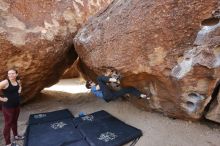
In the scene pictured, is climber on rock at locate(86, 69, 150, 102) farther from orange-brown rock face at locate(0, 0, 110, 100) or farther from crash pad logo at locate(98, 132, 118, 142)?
orange-brown rock face at locate(0, 0, 110, 100)

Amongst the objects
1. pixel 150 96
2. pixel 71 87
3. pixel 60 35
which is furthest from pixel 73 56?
pixel 150 96

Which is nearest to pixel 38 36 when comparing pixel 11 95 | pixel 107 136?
pixel 11 95

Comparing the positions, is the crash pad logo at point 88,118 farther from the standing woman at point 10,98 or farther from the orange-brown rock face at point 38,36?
the orange-brown rock face at point 38,36

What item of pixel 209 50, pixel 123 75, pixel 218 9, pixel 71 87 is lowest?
pixel 71 87

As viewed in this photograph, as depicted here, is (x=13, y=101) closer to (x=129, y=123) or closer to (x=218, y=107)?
(x=129, y=123)

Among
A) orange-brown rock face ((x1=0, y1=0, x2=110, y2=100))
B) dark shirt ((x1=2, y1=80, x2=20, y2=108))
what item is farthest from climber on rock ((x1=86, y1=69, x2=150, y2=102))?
orange-brown rock face ((x1=0, y1=0, x2=110, y2=100))

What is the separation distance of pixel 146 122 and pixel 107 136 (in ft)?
2.70

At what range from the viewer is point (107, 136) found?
416 centimetres

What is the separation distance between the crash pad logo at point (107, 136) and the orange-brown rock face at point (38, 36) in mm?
2339

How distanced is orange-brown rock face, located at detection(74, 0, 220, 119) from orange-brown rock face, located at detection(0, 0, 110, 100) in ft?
4.00

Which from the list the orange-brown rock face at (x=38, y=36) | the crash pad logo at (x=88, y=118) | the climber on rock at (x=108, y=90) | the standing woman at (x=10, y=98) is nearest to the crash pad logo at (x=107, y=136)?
the climber on rock at (x=108, y=90)

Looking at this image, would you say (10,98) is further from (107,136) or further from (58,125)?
(107,136)

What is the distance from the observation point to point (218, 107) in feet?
12.3

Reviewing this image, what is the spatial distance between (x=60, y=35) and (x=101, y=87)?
1931 mm
